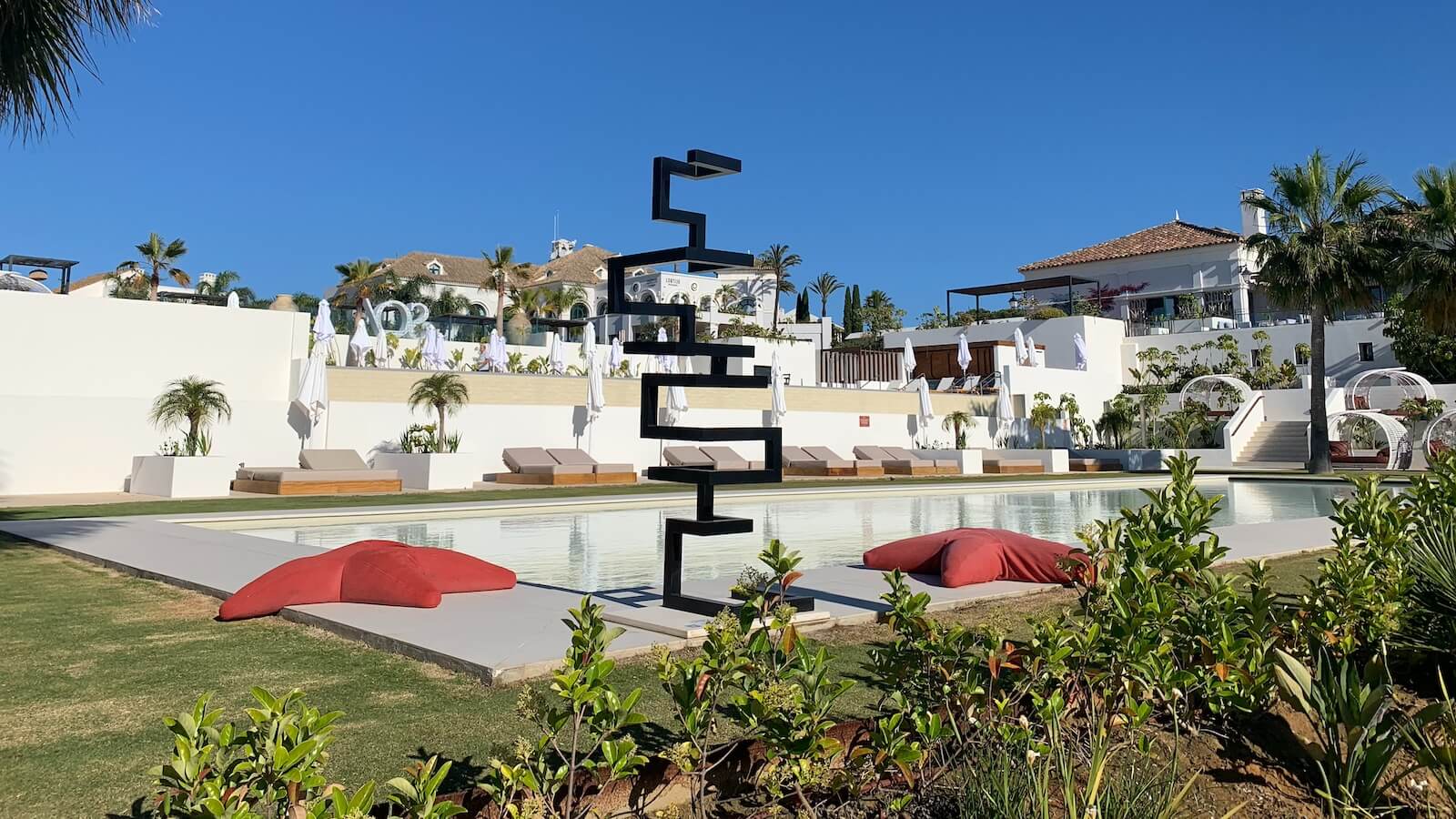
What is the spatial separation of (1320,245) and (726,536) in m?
21.8

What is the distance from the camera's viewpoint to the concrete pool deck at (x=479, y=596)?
16.1ft

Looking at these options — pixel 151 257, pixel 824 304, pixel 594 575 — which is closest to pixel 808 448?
pixel 594 575

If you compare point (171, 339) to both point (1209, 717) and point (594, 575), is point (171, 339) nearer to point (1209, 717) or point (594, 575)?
point (594, 575)

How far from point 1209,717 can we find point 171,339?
2232cm

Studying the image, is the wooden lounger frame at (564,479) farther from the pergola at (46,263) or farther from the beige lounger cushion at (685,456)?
the pergola at (46,263)

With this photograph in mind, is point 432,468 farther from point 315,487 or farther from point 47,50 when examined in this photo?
point 47,50

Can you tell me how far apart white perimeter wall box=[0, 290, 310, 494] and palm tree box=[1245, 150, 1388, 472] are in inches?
1032

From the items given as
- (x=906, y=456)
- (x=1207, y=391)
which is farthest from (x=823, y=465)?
(x=1207, y=391)

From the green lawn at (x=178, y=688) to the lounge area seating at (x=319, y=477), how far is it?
12.2 metres

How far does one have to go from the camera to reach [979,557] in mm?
7176

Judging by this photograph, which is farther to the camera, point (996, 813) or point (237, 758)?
point (996, 813)

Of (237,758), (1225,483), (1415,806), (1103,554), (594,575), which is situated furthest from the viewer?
(1225,483)

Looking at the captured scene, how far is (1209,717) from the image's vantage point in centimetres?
367

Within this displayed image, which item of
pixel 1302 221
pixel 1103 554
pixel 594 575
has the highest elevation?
pixel 1302 221
